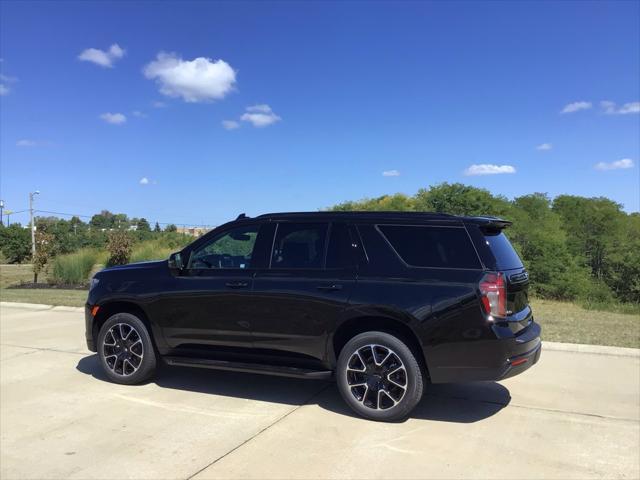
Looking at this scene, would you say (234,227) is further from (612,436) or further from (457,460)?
(612,436)

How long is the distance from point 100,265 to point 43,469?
17038 millimetres

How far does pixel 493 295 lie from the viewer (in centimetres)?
450

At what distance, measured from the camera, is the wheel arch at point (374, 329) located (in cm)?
483

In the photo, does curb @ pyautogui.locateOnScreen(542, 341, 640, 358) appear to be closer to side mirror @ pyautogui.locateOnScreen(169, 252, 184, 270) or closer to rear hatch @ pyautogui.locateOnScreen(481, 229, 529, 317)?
rear hatch @ pyautogui.locateOnScreen(481, 229, 529, 317)

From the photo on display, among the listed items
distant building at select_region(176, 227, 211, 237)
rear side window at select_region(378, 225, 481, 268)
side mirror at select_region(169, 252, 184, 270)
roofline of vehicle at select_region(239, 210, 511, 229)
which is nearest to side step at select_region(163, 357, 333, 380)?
side mirror at select_region(169, 252, 184, 270)

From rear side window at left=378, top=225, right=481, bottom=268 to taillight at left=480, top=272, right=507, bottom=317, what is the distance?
0.57ft

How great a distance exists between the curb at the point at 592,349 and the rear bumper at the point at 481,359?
3.36 metres

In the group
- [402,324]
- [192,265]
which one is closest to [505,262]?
[402,324]

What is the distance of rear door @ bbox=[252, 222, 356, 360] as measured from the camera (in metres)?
5.01

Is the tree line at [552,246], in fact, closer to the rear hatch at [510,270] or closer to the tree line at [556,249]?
the tree line at [556,249]

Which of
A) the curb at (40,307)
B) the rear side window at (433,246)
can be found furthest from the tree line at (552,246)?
the rear side window at (433,246)

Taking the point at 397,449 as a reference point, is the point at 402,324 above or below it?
above

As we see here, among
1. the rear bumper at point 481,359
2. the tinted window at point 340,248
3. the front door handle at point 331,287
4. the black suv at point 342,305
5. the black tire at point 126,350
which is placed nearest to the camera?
the rear bumper at point 481,359

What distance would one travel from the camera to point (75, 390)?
230 inches
